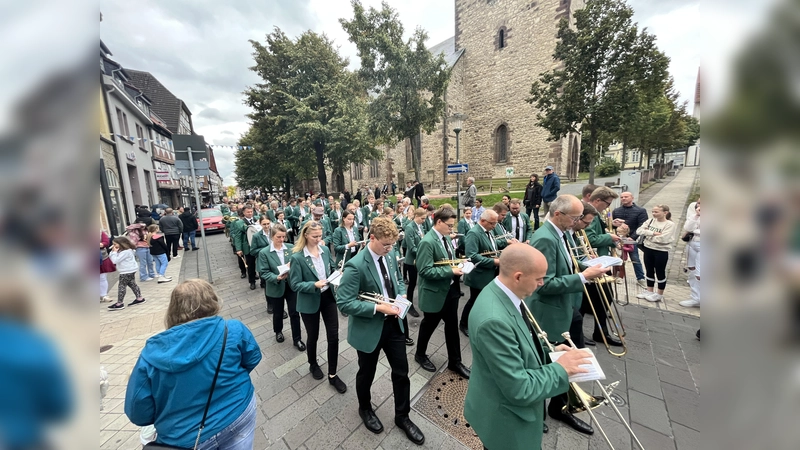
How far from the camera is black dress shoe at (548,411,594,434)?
2.95m

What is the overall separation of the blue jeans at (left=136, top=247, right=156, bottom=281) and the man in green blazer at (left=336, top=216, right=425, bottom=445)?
885cm

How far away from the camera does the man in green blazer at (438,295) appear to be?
3.75 metres

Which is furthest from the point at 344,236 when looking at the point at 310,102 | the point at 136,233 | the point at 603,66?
the point at 310,102

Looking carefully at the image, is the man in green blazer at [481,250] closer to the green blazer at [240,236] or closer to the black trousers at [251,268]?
the black trousers at [251,268]

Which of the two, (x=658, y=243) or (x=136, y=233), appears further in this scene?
(x=136, y=233)

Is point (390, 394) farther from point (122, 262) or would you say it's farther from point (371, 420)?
point (122, 262)

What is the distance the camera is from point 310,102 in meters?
20.7

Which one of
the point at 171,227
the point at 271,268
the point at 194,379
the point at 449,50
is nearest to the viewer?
the point at 194,379

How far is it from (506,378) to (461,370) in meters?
2.13

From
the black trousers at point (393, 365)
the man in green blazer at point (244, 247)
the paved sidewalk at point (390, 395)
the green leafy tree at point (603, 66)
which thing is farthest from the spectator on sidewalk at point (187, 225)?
the green leafy tree at point (603, 66)

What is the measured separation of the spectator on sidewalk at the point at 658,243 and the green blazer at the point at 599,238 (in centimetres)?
125

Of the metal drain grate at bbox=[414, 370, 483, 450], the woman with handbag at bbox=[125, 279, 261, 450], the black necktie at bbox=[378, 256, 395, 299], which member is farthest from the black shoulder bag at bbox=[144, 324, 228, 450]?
the metal drain grate at bbox=[414, 370, 483, 450]

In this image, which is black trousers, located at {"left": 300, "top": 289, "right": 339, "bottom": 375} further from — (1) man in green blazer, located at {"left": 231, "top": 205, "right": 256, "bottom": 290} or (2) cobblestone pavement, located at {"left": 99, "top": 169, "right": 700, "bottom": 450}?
(1) man in green blazer, located at {"left": 231, "top": 205, "right": 256, "bottom": 290}
